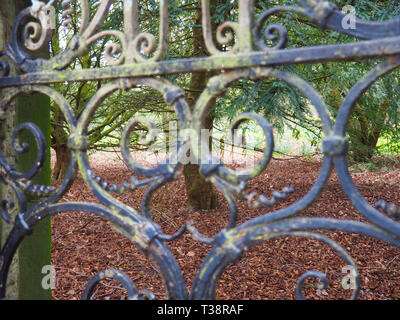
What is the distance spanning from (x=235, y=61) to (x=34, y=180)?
41.3 inches

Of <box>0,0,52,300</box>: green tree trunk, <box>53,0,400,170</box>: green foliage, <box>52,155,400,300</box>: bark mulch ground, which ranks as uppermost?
<box>53,0,400,170</box>: green foliage

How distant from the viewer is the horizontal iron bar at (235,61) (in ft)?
2.48

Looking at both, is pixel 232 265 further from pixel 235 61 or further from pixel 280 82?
pixel 235 61

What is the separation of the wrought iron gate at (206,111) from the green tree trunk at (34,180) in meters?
0.16

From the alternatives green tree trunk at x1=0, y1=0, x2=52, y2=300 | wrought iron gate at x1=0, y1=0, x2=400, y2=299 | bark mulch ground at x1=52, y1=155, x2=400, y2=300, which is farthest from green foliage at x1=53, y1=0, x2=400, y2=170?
wrought iron gate at x1=0, y1=0, x2=400, y2=299

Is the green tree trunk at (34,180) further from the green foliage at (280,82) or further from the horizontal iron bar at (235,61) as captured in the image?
the green foliage at (280,82)

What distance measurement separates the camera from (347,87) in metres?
3.96

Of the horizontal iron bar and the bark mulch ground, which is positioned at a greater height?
the horizontal iron bar

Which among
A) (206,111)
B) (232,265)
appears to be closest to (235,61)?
(206,111)

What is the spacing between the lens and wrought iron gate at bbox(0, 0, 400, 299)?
0.78m

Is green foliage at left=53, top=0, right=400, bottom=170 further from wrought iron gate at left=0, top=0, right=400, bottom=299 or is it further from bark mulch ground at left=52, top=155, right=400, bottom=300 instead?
wrought iron gate at left=0, top=0, right=400, bottom=299

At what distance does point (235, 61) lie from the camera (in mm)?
867

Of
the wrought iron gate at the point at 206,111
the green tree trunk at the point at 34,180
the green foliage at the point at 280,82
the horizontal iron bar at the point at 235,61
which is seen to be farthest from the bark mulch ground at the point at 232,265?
the horizontal iron bar at the point at 235,61

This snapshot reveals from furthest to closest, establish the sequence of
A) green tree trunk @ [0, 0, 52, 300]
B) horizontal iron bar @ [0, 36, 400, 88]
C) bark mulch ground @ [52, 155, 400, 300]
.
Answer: bark mulch ground @ [52, 155, 400, 300] < green tree trunk @ [0, 0, 52, 300] < horizontal iron bar @ [0, 36, 400, 88]
